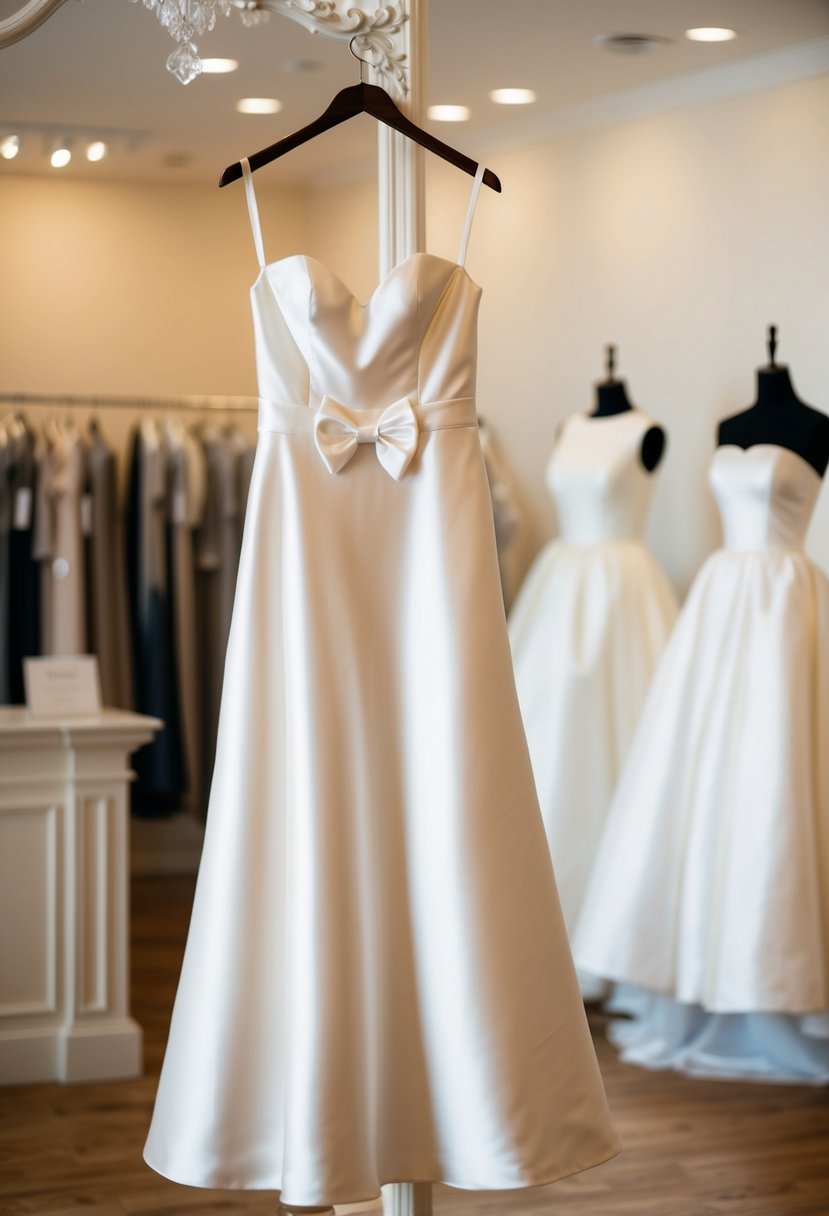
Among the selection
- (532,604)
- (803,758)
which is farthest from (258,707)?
(532,604)

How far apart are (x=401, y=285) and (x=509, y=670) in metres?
0.53

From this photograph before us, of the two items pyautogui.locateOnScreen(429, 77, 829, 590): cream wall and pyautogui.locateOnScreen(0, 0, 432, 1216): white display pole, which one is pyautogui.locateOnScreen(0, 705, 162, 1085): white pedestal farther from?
pyautogui.locateOnScreen(429, 77, 829, 590): cream wall

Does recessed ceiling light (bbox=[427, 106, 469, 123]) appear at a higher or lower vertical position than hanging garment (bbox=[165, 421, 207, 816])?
higher

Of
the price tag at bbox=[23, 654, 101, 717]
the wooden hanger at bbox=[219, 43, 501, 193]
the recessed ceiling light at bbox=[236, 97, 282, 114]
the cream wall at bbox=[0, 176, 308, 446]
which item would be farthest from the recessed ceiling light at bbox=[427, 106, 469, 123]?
the wooden hanger at bbox=[219, 43, 501, 193]

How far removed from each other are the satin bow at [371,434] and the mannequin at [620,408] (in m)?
2.52

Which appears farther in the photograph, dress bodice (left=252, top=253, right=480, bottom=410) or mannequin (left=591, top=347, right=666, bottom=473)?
mannequin (left=591, top=347, right=666, bottom=473)

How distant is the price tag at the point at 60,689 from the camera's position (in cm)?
370

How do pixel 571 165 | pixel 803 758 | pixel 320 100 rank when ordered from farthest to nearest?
1. pixel 571 165
2. pixel 803 758
3. pixel 320 100

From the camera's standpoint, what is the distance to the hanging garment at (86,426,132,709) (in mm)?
5078

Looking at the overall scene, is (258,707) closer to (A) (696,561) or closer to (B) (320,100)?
(B) (320,100)

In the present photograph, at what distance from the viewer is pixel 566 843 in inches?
164

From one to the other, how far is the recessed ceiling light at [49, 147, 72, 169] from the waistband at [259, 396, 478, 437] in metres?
0.98

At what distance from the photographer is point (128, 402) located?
14.8ft

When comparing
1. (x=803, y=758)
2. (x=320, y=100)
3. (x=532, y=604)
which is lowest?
(x=803, y=758)
